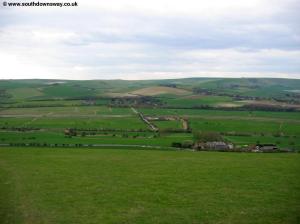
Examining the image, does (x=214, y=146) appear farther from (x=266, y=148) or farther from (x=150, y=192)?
(x=150, y=192)

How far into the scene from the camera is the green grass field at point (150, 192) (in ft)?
54.6

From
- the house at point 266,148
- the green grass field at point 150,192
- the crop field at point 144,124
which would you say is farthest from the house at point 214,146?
the green grass field at point 150,192

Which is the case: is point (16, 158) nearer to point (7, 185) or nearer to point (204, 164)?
point (7, 185)

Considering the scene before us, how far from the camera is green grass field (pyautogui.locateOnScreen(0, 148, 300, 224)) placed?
16.7 metres

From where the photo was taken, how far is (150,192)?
21.0 meters

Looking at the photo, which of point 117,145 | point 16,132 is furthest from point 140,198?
point 16,132

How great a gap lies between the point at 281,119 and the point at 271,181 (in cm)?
7489

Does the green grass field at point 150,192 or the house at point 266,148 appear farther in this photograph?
the house at point 266,148

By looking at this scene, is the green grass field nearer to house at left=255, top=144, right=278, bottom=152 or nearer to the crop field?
house at left=255, top=144, right=278, bottom=152

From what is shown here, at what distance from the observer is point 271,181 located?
929 inches

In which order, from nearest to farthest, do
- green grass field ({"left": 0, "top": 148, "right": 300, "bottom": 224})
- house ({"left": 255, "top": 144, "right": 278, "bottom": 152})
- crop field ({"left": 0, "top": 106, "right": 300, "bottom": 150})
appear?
1. green grass field ({"left": 0, "top": 148, "right": 300, "bottom": 224})
2. house ({"left": 255, "top": 144, "right": 278, "bottom": 152})
3. crop field ({"left": 0, "top": 106, "right": 300, "bottom": 150})

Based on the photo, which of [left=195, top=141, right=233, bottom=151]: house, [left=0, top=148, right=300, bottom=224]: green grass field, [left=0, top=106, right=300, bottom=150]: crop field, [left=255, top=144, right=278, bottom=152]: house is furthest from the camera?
[left=0, top=106, right=300, bottom=150]: crop field

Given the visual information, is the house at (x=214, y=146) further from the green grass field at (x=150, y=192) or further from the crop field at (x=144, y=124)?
the green grass field at (x=150, y=192)

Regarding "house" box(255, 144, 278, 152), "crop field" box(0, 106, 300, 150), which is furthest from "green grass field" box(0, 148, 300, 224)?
"crop field" box(0, 106, 300, 150)
